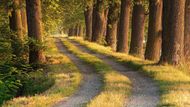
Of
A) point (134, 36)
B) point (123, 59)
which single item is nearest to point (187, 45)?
point (123, 59)

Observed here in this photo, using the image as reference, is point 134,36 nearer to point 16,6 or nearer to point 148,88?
point 16,6

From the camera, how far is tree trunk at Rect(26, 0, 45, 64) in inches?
1025

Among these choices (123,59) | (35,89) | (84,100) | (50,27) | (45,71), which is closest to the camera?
(84,100)

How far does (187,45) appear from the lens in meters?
27.1

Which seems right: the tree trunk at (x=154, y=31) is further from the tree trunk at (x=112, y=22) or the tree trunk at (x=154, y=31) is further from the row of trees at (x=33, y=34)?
the tree trunk at (x=112, y=22)

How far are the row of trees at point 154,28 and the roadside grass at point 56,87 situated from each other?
15.2 ft

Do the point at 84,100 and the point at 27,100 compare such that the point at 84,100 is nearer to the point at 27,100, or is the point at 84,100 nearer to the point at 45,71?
the point at 27,100

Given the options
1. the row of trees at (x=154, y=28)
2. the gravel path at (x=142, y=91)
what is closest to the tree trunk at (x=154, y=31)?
the row of trees at (x=154, y=28)

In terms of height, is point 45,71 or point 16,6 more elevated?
point 16,6

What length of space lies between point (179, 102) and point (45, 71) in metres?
11.8

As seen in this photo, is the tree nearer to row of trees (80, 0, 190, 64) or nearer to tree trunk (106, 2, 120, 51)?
row of trees (80, 0, 190, 64)

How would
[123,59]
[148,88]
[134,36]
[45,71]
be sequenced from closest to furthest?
[148,88] → [45,71] → [123,59] → [134,36]

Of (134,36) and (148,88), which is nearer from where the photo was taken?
(148,88)

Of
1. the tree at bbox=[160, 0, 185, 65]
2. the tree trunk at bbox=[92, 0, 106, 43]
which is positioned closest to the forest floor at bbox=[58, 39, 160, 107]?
the tree at bbox=[160, 0, 185, 65]
